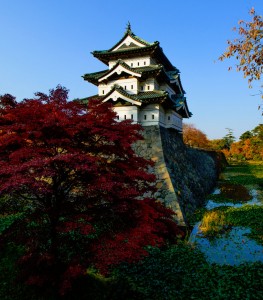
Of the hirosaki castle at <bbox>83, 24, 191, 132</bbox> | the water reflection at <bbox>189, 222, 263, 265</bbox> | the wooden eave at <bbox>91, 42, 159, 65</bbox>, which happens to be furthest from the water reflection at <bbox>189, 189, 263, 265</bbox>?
the wooden eave at <bbox>91, 42, 159, 65</bbox>

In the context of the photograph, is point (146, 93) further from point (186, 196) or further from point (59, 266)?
point (59, 266)

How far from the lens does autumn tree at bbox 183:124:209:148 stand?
5128 centimetres

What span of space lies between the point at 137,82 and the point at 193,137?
4021 cm

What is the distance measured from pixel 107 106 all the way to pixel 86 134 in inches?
33.4

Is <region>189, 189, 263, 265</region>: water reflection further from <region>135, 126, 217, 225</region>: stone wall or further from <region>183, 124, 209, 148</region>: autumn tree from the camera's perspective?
<region>183, 124, 209, 148</region>: autumn tree

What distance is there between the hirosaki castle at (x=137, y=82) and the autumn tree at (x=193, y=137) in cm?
3536

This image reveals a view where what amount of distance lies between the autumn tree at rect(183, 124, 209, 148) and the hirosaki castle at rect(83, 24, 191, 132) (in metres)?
35.4

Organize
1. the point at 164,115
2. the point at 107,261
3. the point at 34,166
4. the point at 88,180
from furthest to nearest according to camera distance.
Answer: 1. the point at 164,115
2. the point at 88,180
3. the point at 107,261
4. the point at 34,166

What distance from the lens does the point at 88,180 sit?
5.16m

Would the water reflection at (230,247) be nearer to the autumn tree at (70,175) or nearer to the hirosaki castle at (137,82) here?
the autumn tree at (70,175)

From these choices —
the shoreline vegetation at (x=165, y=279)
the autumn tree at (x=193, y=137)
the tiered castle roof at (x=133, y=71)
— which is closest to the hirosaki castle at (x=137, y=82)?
the tiered castle roof at (x=133, y=71)

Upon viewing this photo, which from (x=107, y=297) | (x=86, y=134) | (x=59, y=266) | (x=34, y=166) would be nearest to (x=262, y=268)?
(x=107, y=297)

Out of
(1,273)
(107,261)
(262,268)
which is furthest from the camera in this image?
(262,268)

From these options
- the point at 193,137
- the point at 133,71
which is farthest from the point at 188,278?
the point at 193,137
